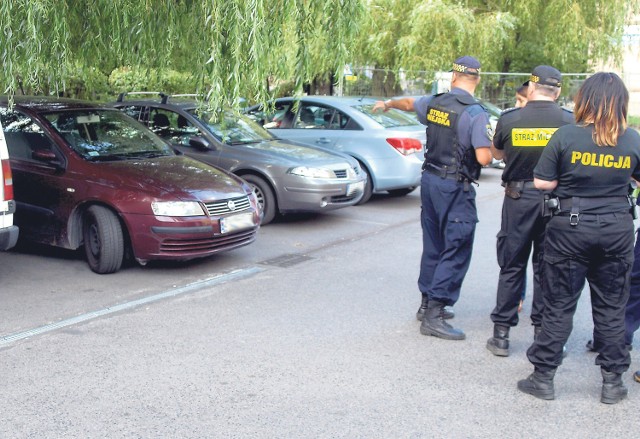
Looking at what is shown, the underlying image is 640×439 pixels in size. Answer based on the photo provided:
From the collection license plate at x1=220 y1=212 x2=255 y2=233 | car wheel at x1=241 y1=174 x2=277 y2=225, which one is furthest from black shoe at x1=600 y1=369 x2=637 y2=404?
car wheel at x1=241 y1=174 x2=277 y2=225

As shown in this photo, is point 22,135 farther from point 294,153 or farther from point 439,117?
point 439,117

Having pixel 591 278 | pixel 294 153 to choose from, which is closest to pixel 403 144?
pixel 294 153

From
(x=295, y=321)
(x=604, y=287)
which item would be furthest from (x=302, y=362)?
(x=604, y=287)

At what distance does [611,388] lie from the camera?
4.32 metres

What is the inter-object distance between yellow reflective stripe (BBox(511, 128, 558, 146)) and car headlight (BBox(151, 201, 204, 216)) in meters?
3.11

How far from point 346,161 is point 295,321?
174 inches

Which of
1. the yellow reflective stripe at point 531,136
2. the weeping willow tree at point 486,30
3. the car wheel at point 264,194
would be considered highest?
the weeping willow tree at point 486,30

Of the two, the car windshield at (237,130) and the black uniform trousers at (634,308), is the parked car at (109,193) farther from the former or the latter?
the black uniform trousers at (634,308)

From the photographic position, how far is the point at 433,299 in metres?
5.39

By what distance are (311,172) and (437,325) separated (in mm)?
4203

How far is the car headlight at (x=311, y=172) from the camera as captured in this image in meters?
9.23

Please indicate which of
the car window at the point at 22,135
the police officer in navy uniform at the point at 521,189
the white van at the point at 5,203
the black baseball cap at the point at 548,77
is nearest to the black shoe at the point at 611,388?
the police officer in navy uniform at the point at 521,189

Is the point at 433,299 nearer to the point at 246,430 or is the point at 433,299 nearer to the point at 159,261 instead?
the point at 246,430

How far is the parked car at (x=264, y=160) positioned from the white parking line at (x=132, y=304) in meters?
2.03
